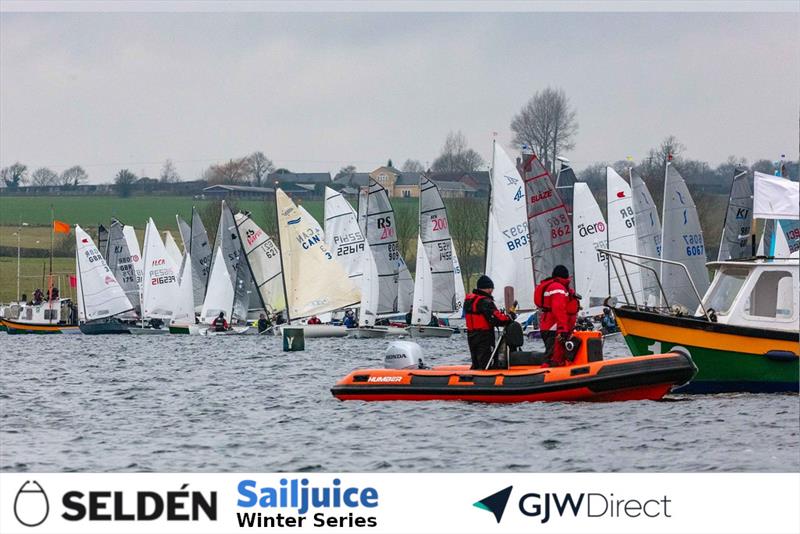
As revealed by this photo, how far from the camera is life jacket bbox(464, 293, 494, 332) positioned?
1936cm

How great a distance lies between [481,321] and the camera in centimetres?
1942

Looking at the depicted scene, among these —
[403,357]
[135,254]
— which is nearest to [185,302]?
[135,254]

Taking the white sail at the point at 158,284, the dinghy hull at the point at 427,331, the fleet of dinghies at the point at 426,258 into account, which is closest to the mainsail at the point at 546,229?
the fleet of dinghies at the point at 426,258

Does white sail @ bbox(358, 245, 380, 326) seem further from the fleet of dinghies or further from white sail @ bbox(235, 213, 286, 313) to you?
white sail @ bbox(235, 213, 286, 313)

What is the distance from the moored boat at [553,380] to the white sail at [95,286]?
3823 centimetres

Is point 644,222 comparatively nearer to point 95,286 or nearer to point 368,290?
point 368,290

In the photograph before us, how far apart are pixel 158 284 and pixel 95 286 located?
2737mm

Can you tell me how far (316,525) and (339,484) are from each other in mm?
1056

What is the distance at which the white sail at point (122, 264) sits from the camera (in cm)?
6159

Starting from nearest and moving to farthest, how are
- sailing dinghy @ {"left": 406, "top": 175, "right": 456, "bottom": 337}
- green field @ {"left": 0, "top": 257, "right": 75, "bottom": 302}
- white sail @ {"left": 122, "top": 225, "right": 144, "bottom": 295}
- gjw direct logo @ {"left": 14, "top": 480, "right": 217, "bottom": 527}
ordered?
gjw direct logo @ {"left": 14, "top": 480, "right": 217, "bottom": 527}
sailing dinghy @ {"left": 406, "top": 175, "right": 456, "bottom": 337}
white sail @ {"left": 122, "top": 225, "right": 144, "bottom": 295}
green field @ {"left": 0, "top": 257, "right": 75, "bottom": 302}

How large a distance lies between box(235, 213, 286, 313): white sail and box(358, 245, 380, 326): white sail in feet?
11.8

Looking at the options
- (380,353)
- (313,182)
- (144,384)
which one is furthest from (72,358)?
(313,182)

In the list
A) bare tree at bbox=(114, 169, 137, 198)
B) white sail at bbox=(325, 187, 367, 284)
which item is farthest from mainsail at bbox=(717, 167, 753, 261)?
bare tree at bbox=(114, 169, 137, 198)

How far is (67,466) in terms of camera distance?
15.4 metres
